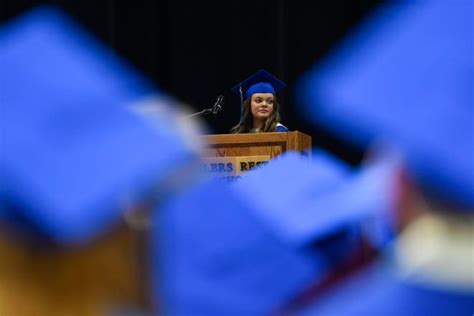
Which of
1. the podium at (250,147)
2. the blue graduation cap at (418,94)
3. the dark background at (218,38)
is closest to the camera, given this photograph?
the blue graduation cap at (418,94)

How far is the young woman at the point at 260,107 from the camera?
3.92 m

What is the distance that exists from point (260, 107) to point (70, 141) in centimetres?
347

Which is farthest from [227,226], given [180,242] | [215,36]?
[215,36]

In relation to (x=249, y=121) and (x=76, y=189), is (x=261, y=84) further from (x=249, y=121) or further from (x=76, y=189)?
(x=76, y=189)

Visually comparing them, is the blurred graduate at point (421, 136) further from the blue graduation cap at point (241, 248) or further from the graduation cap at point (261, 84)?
the graduation cap at point (261, 84)

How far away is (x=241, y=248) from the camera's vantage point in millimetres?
546

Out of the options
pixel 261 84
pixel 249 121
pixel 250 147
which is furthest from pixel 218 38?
pixel 250 147

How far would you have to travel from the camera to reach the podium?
116 inches

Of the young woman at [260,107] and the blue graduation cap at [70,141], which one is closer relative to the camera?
the blue graduation cap at [70,141]

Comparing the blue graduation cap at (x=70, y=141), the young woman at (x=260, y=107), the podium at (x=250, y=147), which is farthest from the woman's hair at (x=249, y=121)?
the blue graduation cap at (x=70, y=141)

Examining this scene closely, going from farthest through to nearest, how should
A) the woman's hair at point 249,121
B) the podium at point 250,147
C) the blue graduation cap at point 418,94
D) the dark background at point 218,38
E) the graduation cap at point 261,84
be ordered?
the dark background at point 218,38, the graduation cap at point 261,84, the woman's hair at point 249,121, the podium at point 250,147, the blue graduation cap at point 418,94

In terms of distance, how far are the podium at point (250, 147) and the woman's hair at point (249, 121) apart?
801 millimetres

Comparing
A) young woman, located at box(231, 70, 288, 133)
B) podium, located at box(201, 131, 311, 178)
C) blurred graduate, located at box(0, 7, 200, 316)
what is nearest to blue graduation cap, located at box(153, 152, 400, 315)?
blurred graduate, located at box(0, 7, 200, 316)

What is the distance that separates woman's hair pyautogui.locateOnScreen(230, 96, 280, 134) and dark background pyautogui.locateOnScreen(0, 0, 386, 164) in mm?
1661
